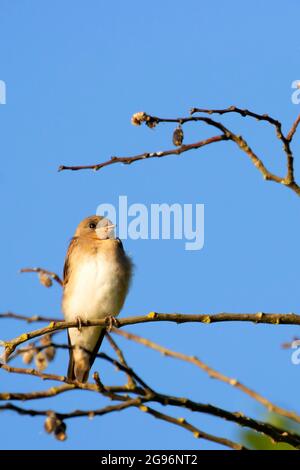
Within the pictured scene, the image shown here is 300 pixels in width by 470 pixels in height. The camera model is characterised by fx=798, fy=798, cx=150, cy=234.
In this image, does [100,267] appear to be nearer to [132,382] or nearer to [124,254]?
[124,254]

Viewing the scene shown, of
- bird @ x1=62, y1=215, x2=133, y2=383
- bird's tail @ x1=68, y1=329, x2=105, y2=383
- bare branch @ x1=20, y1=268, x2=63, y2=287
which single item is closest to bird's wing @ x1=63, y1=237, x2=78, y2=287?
bird @ x1=62, y1=215, x2=133, y2=383

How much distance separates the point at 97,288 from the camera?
5574mm

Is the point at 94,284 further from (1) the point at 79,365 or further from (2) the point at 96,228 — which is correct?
(1) the point at 79,365

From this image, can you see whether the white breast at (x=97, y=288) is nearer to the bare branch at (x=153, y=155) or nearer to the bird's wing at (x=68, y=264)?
the bird's wing at (x=68, y=264)

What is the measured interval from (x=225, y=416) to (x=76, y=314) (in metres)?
3.34

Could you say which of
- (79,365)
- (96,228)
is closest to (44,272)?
(79,365)

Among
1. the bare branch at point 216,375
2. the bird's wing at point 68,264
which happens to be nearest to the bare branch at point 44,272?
the bare branch at point 216,375

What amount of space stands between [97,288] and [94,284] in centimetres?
4

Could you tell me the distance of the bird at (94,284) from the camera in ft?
18.3

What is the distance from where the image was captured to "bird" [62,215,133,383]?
558 centimetres

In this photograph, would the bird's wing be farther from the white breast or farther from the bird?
the white breast

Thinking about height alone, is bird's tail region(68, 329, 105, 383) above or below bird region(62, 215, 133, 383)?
below

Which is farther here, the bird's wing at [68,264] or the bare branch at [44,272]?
the bird's wing at [68,264]

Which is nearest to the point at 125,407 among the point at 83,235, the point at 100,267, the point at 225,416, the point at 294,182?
the point at 225,416
